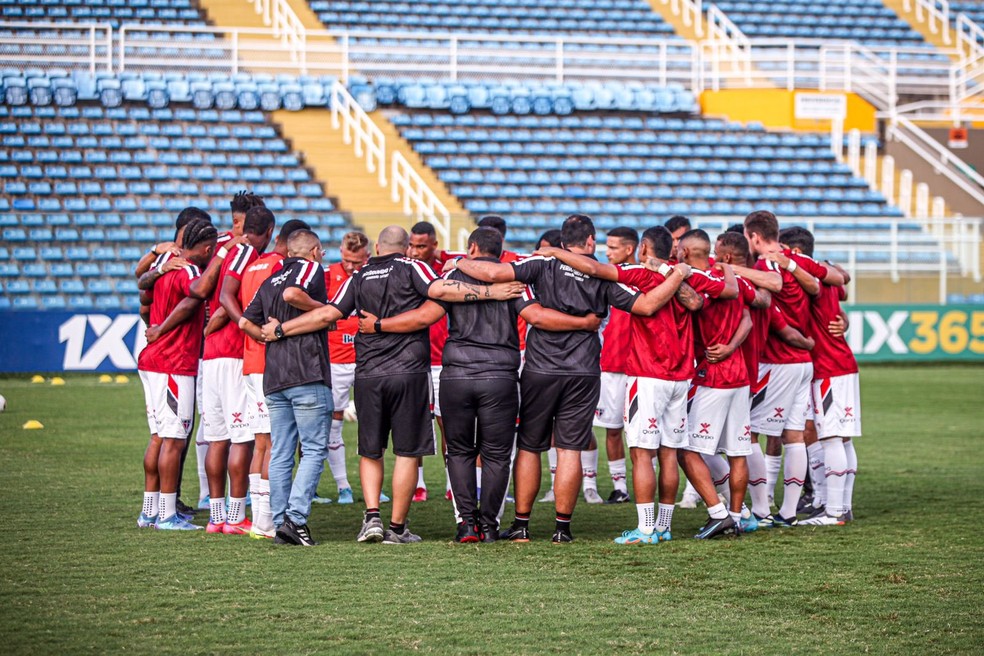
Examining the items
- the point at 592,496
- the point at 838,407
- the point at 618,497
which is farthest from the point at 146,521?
the point at 838,407

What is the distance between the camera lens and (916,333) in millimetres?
25453

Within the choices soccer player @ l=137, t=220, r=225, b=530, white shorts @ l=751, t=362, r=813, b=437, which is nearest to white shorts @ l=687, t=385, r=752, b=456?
white shorts @ l=751, t=362, r=813, b=437

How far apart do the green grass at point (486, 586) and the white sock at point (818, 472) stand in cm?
37

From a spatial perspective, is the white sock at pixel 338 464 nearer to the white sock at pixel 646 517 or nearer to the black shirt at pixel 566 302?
the black shirt at pixel 566 302

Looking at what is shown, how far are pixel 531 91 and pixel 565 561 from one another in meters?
22.8

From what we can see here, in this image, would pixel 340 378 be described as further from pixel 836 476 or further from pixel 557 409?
pixel 836 476

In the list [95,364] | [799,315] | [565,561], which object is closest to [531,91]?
[95,364]

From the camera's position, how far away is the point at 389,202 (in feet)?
86.9

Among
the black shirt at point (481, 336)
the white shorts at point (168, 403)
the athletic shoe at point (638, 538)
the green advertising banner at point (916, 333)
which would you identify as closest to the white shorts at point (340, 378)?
the white shorts at point (168, 403)

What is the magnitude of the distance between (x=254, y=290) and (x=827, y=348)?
14.0 ft

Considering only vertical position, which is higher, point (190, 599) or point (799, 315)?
point (799, 315)

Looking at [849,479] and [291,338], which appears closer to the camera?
[291,338]

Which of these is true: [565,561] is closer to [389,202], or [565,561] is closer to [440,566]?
[440,566]

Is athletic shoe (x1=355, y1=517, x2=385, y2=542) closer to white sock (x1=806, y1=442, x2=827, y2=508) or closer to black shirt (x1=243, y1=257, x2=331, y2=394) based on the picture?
black shirt (x1=243, y1=257, x2=331, y2=394)
